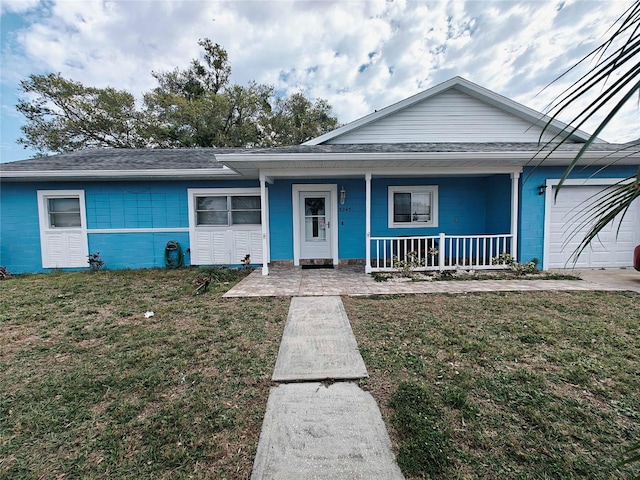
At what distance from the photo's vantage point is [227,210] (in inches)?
320

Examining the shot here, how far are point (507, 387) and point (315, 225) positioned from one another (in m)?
6.11

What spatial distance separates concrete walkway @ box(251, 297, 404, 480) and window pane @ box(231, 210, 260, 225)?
207 inches

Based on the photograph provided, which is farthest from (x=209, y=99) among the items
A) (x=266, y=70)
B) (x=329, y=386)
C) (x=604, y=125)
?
(x=604, y=125)

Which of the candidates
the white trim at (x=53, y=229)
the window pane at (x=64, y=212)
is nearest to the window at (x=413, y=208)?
the white trim at (x=53, y=229)

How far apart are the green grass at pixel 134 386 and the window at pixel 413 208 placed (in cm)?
459

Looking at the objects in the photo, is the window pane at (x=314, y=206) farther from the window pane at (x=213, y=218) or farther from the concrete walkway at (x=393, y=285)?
the window pane at (x=213, y=218)

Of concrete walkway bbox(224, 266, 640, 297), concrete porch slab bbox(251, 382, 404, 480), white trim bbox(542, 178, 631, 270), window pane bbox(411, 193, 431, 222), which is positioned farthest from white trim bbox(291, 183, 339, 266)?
concrete porch slab bbox(251, 382, 404, 480)

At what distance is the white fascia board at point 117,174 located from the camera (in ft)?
23.5

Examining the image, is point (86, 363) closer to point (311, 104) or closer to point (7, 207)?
point (7, 207)

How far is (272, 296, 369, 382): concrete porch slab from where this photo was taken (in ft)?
9.10

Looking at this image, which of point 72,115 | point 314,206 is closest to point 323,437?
point 314,206

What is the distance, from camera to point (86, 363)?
3.06m

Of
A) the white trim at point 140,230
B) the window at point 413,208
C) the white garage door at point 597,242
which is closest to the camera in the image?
the white garage door at point 597,242

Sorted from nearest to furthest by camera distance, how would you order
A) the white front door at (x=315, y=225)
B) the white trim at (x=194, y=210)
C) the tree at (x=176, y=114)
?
the white trim at (x=194, y=210) → the white front door at (x=315, y=225) → the tree at (x=176, y=114)
